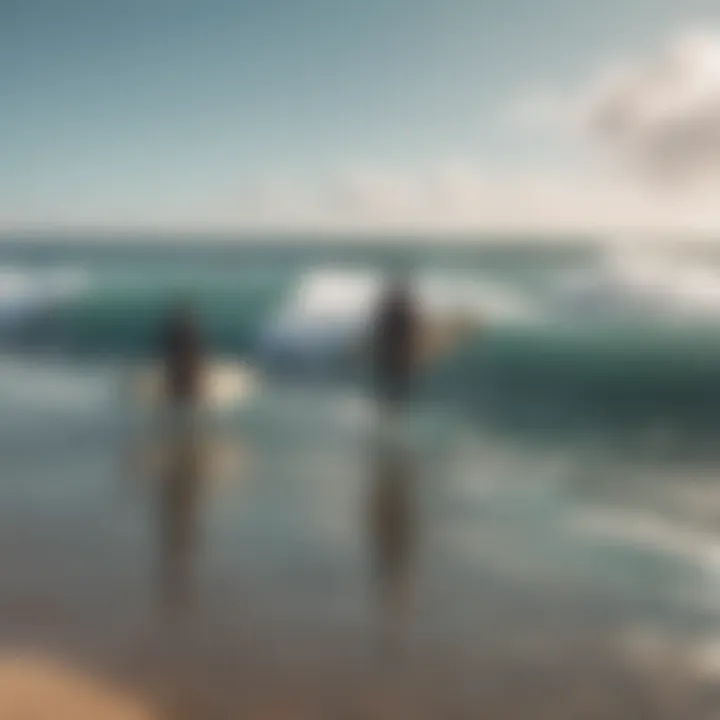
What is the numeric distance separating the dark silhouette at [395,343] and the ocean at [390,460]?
50 mm

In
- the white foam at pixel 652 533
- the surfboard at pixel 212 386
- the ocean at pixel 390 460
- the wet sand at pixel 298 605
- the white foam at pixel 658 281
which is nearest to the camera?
the wet sand at pixel 298 605

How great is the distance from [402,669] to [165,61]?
1457 millimetres

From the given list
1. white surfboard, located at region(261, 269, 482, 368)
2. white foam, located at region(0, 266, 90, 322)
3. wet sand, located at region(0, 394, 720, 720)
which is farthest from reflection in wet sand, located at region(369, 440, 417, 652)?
white foam, located at region(0, 266, 90, 322)

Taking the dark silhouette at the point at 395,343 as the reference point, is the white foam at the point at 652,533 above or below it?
below

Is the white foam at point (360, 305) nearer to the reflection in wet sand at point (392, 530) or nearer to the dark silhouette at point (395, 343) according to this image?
the dark silhouette at point (395, 343)

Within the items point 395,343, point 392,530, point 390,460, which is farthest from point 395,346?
point 392,530

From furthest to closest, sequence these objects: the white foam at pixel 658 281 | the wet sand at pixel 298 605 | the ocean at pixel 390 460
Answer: the white foam at pixel 658 281 → the ocean at pixel 390 460 → the wet sand at pixel 298 605

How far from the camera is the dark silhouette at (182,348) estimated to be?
203 cm

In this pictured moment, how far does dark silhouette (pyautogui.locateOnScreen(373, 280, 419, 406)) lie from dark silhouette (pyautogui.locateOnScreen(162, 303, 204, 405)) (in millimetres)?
445

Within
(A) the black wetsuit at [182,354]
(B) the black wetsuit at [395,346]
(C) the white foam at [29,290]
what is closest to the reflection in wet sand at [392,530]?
(B) the black wetsuit at [395,346]

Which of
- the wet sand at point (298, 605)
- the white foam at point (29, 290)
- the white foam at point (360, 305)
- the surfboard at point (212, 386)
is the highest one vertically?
the white foam at point (29, 290)

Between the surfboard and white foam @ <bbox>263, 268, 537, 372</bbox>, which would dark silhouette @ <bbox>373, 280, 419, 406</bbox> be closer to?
white foam @ <bbox>263, 268, 537, 372</bbox>

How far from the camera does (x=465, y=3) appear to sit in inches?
73.5

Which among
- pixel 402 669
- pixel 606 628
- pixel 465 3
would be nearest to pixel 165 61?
pixel 465 3
